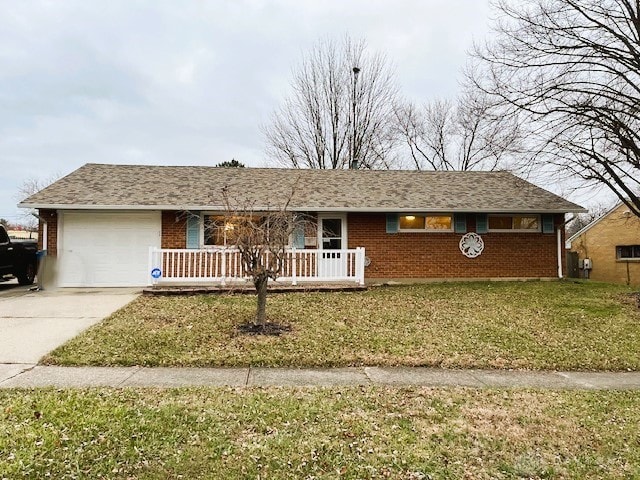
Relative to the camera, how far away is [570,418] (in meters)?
3.91

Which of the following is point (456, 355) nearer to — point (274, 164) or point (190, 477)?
point (190, 477)

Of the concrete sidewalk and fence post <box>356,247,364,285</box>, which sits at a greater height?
fence post <box>356,247,364,285</box>

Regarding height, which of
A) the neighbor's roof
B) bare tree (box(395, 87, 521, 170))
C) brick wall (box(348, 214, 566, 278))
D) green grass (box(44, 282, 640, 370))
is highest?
bare tree (box(395, 87, 521, 170))

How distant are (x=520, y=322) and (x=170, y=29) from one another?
12.8 metres

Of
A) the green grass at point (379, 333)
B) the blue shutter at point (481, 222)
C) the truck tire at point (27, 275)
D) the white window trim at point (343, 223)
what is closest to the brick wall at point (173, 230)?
the green grass at point (379, 333)

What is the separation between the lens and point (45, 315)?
8.21 meters

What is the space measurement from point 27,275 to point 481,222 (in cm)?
1472

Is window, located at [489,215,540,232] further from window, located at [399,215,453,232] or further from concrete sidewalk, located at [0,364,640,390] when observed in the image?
concrete sidewalk, located at [0,364,640,390]

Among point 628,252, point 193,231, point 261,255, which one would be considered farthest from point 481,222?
point 628,252

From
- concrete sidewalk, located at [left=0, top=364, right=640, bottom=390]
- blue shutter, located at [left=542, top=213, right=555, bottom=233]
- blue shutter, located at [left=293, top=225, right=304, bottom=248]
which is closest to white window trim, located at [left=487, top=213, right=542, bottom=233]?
blue shutter, located at [left=542, top=213, right=555, bottom=233]

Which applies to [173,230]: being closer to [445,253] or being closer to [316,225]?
[316,225]

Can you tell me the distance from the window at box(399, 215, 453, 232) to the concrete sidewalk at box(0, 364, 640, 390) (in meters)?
8.20

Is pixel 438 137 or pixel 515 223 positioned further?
A: pixel 438 137

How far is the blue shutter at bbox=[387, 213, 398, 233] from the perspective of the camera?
13234 millimetres
